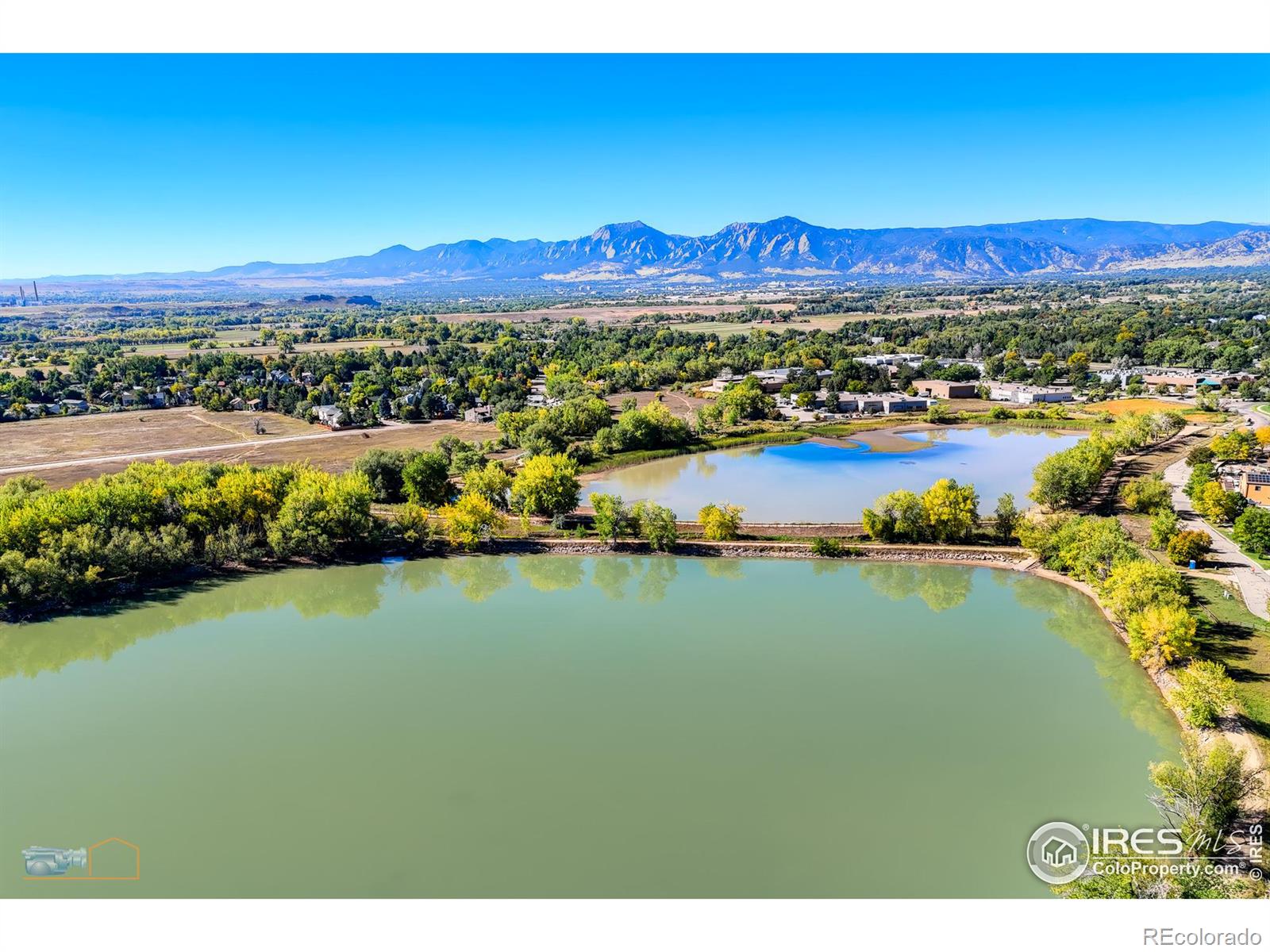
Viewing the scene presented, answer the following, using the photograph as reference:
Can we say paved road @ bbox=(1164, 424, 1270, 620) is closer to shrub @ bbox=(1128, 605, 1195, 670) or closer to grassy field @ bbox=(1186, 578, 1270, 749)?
grassy field @ bbox=(1186, 578, 1270, 749)

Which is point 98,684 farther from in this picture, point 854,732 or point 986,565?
point 986,565

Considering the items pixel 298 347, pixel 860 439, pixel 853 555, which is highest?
pixel 298 347

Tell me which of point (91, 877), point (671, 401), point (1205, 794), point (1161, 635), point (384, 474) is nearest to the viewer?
point (1205, 794)

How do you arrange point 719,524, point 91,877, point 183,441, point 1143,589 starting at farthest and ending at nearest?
1. point 183,441
2. point 719,524
3. point 1143,589
4. point 91,877

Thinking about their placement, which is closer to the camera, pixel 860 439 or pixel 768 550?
pixel 768 550

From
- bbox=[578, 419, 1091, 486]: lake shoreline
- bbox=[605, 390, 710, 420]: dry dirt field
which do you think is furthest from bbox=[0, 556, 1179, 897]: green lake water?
bbox=[605, 390, 710, 420]: dry dirt field

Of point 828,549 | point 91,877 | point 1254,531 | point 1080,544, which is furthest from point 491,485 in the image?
point 1254,531

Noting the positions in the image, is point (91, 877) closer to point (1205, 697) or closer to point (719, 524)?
point (719, 524)

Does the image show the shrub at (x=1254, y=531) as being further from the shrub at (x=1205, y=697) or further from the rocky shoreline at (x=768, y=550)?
the shrub at (x=1205, y=697)
